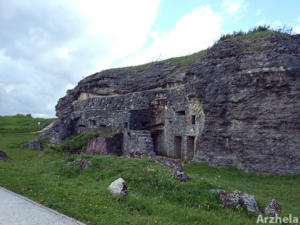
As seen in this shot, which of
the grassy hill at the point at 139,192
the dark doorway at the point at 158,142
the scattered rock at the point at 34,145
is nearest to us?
the grassy hill at the point at 139,192

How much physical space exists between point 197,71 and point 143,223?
35.2 feet

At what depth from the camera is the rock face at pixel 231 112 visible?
1078 centimetres

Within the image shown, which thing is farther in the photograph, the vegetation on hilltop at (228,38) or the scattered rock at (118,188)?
the vegetation on hilltop at (228,38)

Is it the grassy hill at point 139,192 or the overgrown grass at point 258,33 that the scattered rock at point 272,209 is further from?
the overgrown grass at point 258,33

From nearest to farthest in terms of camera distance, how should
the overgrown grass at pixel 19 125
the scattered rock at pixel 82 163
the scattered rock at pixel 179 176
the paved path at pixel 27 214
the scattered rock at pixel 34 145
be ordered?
the paved path at pixel 27 214 < the scattered rock at pixel 179 176 < the scattered rock at pixel 82 163 < the scattered rock at pixel 34 145 < the overgrown grass at pixel 19 125

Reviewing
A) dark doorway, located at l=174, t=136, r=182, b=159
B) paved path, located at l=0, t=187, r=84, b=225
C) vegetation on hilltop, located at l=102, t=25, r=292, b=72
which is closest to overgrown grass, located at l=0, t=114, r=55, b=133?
vegetation on hilltop, located at l=102, t=25, r=292, b=72

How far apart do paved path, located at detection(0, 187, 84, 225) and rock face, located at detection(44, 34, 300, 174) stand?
6.28 metres

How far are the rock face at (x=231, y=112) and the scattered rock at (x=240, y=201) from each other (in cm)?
507

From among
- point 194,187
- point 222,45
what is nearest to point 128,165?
point 194,187

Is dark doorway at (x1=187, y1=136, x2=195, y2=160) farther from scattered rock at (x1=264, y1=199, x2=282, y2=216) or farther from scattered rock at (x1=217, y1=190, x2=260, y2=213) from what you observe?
scattered rock at (x1=264, y1=199, x2=282, y2=216)

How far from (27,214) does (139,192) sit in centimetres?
277

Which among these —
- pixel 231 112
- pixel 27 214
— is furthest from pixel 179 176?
pixel 231 112

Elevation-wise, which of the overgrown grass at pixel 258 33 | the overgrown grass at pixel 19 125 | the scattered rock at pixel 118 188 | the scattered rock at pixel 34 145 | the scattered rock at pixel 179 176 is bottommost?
the scattered rock at pixel 118 188

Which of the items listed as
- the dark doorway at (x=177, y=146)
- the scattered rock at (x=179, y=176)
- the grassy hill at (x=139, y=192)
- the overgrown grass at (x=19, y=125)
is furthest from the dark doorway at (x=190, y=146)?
the overgrown grass at (x=19, y=125)
